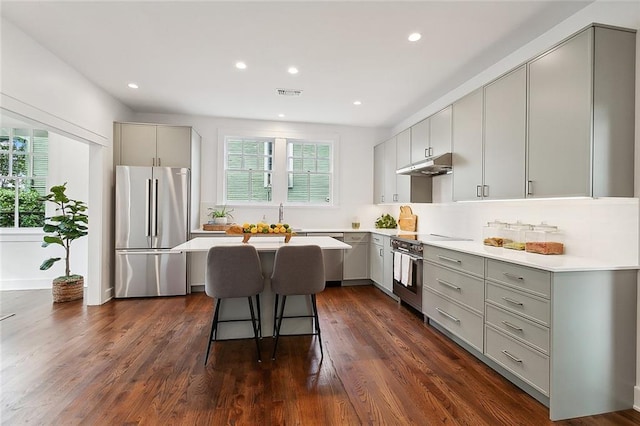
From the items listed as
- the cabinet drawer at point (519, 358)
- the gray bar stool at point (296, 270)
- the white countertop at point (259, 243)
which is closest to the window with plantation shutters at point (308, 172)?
the white countertop at point (259, 243)

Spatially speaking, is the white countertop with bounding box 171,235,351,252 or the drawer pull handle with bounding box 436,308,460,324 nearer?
the white countertop with bounding box 171,235,351,252

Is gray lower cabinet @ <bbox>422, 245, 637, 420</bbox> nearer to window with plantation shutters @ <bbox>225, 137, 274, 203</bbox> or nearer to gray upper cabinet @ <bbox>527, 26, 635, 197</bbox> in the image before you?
gray upper cabinet @ <bbox>527, 26, 635, 197</bbox>

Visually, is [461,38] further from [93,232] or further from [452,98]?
[93,232]

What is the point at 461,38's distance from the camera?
2.67 meters

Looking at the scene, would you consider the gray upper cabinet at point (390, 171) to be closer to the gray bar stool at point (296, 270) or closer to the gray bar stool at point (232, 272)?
the gray bar stool at point (296, 270)

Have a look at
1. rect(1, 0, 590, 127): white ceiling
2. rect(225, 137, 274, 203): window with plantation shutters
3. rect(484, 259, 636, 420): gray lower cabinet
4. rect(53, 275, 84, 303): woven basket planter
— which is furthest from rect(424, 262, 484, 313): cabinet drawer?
rect(53, 275, 84, 303): woven basket planter

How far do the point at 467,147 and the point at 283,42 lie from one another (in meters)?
2.10

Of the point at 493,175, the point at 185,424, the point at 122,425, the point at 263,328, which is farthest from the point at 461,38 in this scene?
the point at 122,425

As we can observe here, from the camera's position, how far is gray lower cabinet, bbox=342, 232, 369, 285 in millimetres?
5062

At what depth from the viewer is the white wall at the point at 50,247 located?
181 inches

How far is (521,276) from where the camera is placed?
2.10 meters

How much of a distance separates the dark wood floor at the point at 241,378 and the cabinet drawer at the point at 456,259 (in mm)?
771

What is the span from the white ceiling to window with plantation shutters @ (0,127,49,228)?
6.05ft

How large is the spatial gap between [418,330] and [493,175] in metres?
1.76
